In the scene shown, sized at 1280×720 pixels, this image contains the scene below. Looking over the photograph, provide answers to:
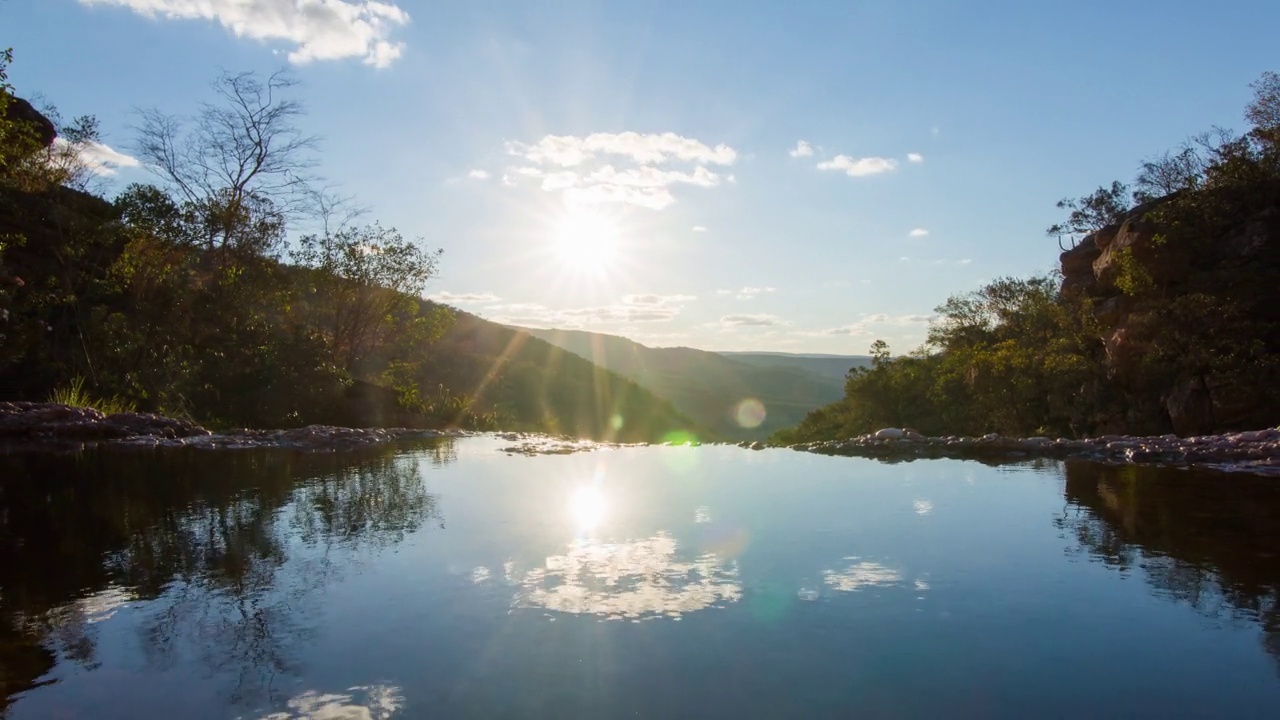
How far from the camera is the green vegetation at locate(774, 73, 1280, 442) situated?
64.8 feet

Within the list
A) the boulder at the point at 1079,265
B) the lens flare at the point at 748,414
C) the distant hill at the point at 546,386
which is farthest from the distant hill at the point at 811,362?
the boulder at the point at 1079,265

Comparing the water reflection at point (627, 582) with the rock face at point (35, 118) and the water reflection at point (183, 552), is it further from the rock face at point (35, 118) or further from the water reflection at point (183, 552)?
the rock face at point (35, 118)

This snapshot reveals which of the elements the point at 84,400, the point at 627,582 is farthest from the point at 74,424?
the point at 627,582

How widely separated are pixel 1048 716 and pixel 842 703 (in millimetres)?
840

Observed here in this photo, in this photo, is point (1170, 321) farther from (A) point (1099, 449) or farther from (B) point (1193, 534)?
(B) point (1193, 534)

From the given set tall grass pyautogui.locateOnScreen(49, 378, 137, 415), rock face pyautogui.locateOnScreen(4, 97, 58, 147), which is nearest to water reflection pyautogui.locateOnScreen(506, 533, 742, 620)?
tall grass pyautogui.locateOnScreen(49, 378, 137, 415)

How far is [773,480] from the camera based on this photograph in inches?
442

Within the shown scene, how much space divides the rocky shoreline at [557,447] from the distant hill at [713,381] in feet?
264

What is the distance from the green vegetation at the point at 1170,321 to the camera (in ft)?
64.8

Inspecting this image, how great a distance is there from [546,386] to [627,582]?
64.4m

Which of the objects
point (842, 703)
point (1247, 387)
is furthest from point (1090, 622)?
point (1247, 387)

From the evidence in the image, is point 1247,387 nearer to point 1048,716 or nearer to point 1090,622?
point 1090,622

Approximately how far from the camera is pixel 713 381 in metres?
144

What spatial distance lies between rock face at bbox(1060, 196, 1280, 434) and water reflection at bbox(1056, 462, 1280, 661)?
9.89 m
